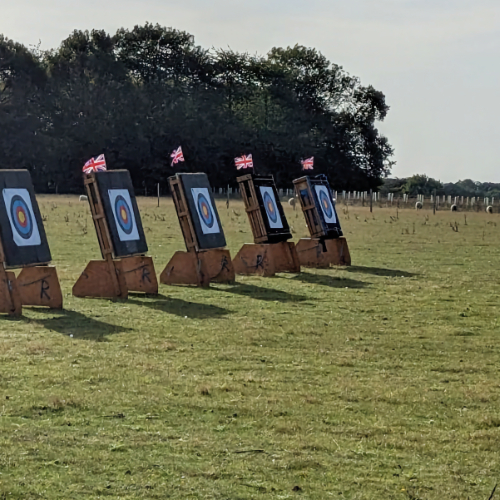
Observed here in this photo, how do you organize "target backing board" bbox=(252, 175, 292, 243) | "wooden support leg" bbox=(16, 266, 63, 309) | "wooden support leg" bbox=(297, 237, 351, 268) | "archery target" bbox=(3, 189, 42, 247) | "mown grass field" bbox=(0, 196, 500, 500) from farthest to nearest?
"wooden support leg" bbox=(297, 237, 351, 268), "target backing board" bbox=(252, 175, 292, 243), "wooden support leg" bbox=(16, 266, 63, 309), "archery target" bbox=(3, 189, 42, 247), "mown grass field" bbox=(0, 196, 500, 500)

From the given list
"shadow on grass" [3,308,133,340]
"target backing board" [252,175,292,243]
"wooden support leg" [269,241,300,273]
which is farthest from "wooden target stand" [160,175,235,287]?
"shadow on grass" [3,308,133,340]

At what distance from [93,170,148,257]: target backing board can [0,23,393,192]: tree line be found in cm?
5533

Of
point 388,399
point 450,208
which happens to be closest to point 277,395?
point 388,399

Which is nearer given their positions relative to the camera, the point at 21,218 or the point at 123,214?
the point at 21,218

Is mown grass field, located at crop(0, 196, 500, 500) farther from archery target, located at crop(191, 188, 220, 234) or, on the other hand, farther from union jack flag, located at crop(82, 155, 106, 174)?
union jack flag, located at crop(82, 155, 106, 174)

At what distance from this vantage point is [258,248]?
18047 mm

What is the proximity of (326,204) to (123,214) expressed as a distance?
7172 millimetres

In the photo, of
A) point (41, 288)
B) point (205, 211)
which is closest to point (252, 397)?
point (41, 288)

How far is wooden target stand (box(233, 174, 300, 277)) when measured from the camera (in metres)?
17.9

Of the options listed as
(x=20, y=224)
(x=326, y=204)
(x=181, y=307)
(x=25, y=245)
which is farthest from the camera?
(x=326, y=204)

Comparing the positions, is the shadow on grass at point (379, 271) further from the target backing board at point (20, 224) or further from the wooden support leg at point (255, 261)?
the target backing board at point (20, 224)

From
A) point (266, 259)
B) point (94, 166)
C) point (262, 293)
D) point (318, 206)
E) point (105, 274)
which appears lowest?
point (262, 293)

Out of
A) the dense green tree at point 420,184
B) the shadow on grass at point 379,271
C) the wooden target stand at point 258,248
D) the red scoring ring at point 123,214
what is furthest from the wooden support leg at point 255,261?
the dense green tree at point 420,184

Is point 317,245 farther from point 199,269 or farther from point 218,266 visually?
point 199,269
